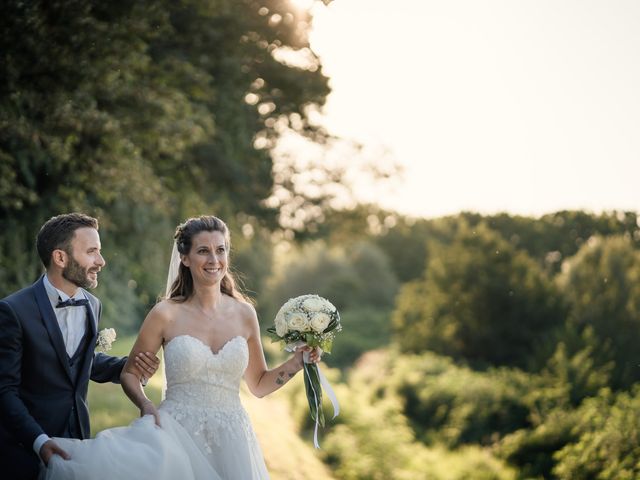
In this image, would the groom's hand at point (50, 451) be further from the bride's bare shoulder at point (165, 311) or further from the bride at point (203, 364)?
the bride's bare shoulder at point (165, 311)

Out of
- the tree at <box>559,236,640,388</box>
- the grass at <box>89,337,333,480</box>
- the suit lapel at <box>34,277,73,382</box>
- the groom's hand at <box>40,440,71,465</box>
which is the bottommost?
the groom's hand at <box>40,440,71,465</box>

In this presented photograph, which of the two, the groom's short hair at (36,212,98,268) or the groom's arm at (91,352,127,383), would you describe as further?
the groom's arm at (91,352,127,383)

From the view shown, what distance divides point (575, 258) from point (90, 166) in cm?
2752

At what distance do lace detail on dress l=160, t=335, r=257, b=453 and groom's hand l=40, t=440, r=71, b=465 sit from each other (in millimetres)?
833

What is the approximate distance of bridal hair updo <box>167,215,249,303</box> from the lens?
190 inches

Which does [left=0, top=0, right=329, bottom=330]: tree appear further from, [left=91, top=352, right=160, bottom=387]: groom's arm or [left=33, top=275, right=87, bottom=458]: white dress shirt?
[left=33, top=275, right=87, bottom=458]: white dress shirt

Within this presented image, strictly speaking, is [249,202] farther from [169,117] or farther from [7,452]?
[7,452]

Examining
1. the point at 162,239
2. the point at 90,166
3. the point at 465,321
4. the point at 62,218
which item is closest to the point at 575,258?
the point at 465,321

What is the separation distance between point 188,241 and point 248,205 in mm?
13896

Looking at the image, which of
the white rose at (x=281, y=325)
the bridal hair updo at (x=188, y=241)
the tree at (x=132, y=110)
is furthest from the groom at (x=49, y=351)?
the tree at (x=132, y=110)

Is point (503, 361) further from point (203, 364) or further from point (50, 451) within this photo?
point (50, 451)

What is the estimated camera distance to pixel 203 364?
4.70 m

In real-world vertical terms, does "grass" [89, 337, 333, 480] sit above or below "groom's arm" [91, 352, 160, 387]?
above

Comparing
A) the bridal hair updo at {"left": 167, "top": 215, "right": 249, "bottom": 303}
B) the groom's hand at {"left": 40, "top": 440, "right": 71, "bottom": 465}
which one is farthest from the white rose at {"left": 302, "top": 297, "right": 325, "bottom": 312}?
the groom's hand at {"left": 40, "top": 440, "right": 71, "bottom": 465}
